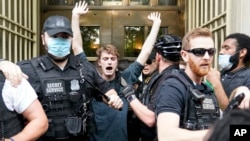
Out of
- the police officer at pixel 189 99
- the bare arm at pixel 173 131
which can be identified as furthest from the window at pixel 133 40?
the bare arm at pixel 173 131

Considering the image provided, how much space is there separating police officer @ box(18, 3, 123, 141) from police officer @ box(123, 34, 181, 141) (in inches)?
7.1

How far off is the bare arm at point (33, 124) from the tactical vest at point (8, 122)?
0.05 m

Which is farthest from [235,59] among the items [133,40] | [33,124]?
[133,40]

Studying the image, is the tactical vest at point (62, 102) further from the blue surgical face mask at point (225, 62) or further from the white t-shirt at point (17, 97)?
the blue surgical face mask at point (225, 62)

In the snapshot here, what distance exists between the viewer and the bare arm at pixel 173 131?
2146mm

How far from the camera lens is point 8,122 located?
246 cm

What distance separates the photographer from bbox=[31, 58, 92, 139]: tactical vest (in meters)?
2.97

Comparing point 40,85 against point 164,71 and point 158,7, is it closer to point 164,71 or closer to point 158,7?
point 164,71

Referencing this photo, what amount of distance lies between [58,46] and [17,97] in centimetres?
73

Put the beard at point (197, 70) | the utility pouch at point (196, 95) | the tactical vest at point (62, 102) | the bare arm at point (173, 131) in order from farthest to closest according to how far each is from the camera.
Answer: the tactical vest at point (62, 102) < the beard at point (197, 70) < the utility pouch at point (196, 95) < the bare arm at point (173, 131)

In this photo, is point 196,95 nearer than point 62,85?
Yes

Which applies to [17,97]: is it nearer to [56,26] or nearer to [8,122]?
[8,122]

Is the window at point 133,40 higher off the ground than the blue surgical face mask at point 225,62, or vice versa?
the window at point 133,40

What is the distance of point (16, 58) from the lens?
5.02 meters
